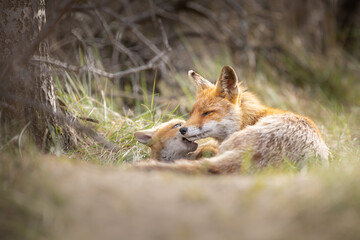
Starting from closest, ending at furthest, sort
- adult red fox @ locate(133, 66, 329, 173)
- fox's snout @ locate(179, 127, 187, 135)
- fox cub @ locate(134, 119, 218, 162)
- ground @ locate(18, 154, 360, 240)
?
ground @ locate(18, 154, 360, 240) → adult red fox @ locate(133, 66, 329, 173) → fox's snout @ locate(179, 127, 187, 135) → fox cub @ locate(134, 119, 218, 162)

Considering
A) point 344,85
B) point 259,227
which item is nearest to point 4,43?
point 259,227

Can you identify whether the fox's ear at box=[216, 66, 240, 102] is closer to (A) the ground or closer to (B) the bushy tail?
(B) the bushy tail

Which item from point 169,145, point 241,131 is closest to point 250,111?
point 241,131

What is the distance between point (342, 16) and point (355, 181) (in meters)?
9.84

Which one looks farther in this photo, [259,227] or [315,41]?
[315,41]

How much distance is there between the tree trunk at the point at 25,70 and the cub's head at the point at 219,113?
65.1 inches

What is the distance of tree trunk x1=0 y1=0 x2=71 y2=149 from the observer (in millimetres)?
3866

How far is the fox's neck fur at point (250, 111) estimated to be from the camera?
14.9ft

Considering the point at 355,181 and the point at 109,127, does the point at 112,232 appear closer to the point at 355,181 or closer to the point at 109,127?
the point at 355,181

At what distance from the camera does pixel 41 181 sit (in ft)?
8.51

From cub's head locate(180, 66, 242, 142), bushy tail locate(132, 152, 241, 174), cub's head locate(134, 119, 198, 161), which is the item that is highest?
cub's head locate(180, 66, 242, 142)

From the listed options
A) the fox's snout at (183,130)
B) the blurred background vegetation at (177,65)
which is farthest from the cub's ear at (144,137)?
the fox's snout at (183,130)

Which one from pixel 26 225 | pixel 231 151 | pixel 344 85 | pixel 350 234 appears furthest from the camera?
pixel 344 85

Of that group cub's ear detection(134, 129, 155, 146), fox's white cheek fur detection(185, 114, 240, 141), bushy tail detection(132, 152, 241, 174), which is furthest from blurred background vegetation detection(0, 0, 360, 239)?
fox's white cheek fur detection(185, 114, 240, 141)
